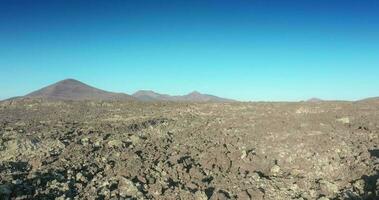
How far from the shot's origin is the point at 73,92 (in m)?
53.8

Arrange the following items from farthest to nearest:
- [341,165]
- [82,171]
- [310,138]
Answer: [310,138], [341,165], [82,171]

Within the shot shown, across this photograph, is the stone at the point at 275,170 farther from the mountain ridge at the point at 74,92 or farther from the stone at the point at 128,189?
the mountain ridge at the point at 74,92

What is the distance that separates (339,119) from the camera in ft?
69.5

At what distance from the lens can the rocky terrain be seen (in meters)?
12.5

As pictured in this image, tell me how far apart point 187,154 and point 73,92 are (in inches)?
1594

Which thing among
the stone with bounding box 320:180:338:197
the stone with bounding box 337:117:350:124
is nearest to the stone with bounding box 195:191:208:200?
the stone with bounding box 320:180:338:197

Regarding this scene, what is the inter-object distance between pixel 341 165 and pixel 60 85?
46.2 metres

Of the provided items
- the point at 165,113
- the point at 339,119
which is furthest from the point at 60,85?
the point at 339,119

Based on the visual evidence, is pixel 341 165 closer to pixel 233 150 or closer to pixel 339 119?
pixel 233 150

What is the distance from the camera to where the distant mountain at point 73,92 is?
5097 centimetres

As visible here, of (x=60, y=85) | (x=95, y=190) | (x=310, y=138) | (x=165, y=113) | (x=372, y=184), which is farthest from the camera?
(x=60, y=85)

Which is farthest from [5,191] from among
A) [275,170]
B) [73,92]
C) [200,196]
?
[73,92]

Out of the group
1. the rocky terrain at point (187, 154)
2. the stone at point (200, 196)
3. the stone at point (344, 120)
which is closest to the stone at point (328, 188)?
the rocky terrain at point (187, 154)

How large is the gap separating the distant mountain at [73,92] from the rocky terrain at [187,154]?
27.9 m
